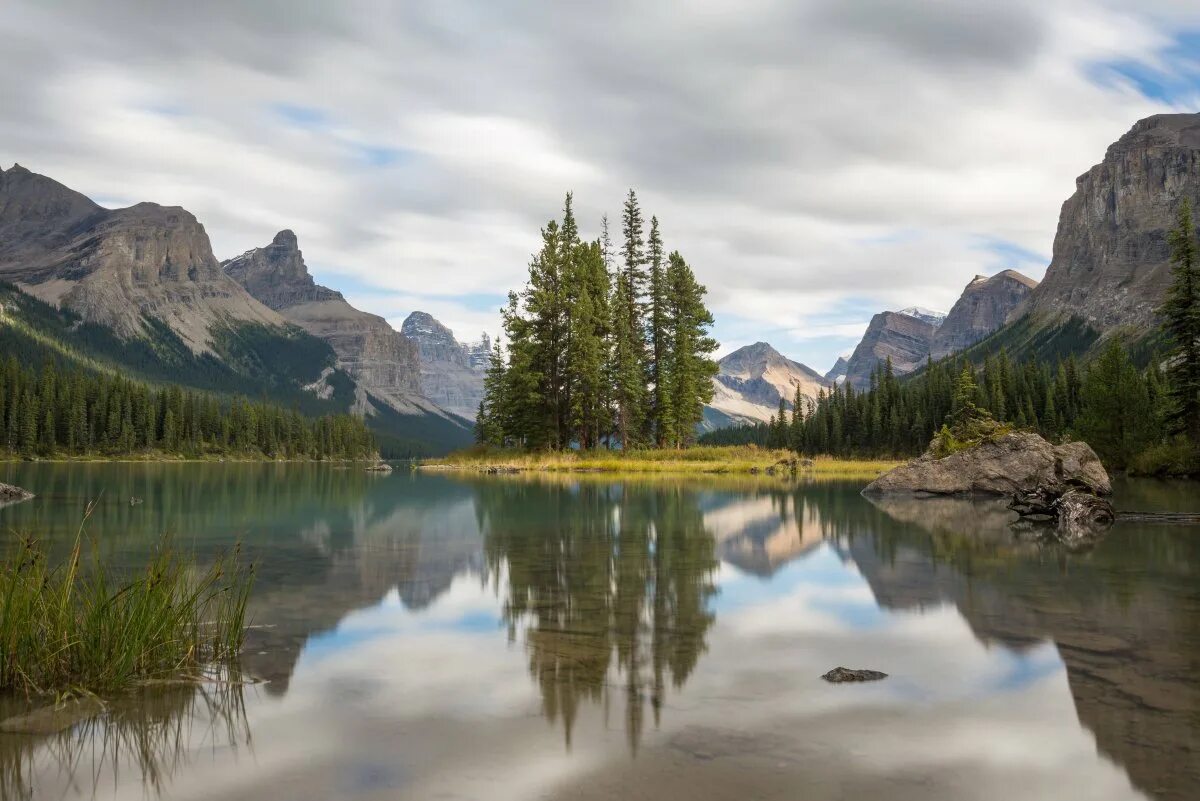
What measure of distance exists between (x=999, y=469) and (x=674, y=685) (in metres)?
33.5

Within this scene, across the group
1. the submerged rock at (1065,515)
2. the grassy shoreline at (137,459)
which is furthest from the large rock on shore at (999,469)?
the grassy shoreline at (137,459)

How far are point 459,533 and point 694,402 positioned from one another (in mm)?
46889

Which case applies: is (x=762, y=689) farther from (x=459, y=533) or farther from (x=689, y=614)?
(x=459, y=533)

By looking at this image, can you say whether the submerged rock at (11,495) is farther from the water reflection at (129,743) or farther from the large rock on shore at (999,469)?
the large rock on shore at (999,469)

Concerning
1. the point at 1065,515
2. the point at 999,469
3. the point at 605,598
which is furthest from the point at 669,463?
the point at 605,598

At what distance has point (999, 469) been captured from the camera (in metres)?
36.4

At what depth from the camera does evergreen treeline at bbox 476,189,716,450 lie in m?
58.2

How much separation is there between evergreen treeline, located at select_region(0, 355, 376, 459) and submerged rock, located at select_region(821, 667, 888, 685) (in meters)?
140

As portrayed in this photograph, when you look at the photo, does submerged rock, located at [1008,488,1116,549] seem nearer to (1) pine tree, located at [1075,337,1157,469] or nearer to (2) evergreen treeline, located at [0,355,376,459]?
(1) pine tree, located at [1075,337,1157,469]


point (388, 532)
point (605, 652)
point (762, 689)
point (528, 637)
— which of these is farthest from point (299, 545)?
point (762, 689)

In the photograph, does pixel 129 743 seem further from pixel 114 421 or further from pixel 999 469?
pixel 114 421

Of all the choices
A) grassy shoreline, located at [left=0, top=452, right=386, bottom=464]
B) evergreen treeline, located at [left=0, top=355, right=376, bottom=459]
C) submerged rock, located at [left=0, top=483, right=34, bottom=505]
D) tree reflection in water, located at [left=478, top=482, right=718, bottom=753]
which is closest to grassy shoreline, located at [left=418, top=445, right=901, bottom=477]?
tree reflection in water, located at [left=478, top=482, right=718, bottom=753]

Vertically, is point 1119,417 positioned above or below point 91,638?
above

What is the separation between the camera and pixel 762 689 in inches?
300
